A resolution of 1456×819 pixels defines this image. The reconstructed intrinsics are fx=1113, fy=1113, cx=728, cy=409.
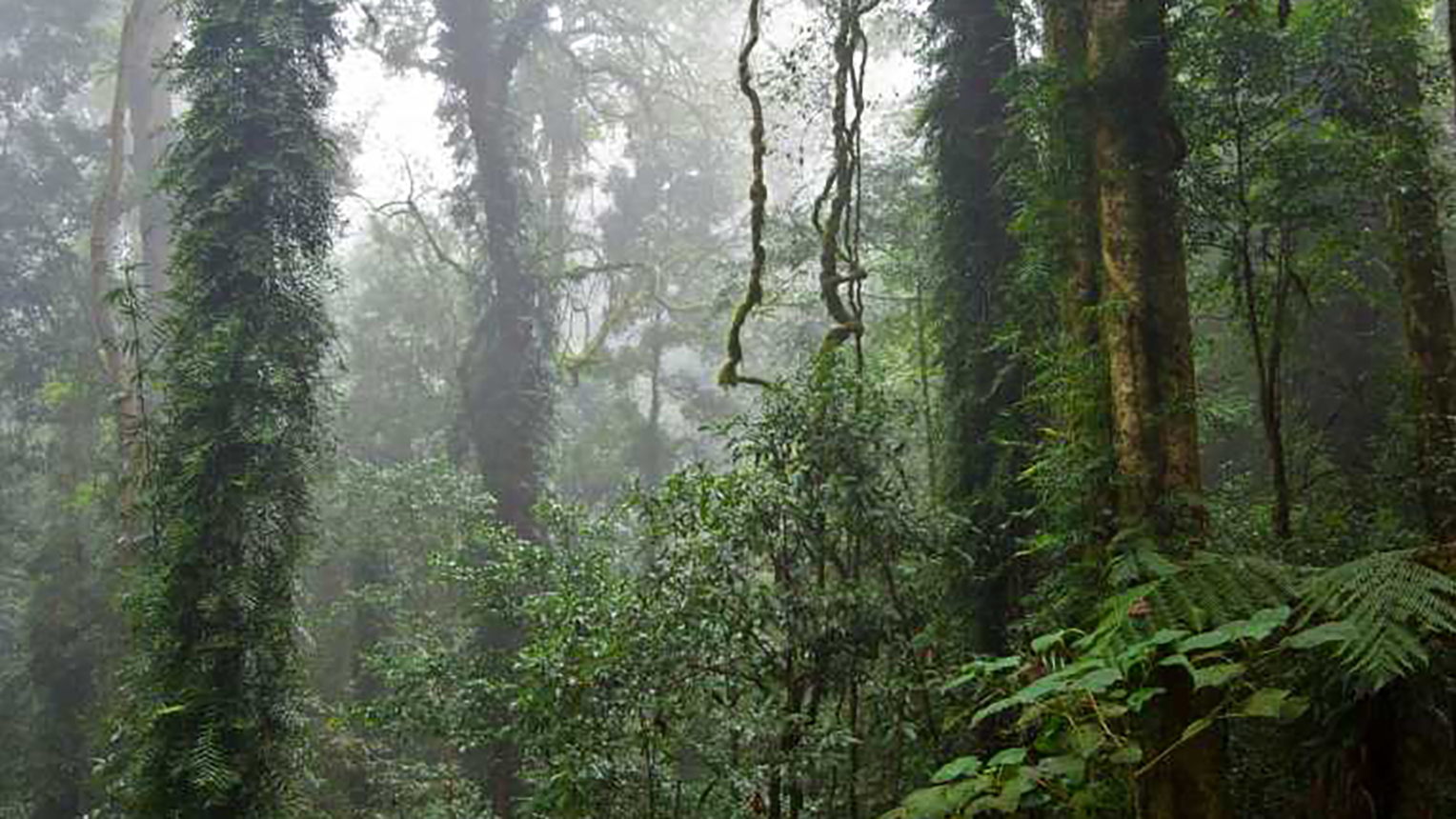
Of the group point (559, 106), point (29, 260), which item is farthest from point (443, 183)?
point (29, 260)

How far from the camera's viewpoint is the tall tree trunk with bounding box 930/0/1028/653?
769cm

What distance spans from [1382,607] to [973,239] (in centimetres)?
591

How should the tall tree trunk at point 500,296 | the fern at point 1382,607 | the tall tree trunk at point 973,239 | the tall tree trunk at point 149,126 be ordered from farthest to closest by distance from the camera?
the tall tree trunk at point 149,126 < the tall tree trunk at point 500,296 < the tall tree trunk at point 973,239 < the fern at point 1382,607

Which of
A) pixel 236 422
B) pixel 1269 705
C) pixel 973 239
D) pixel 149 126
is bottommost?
pixel 1269 705

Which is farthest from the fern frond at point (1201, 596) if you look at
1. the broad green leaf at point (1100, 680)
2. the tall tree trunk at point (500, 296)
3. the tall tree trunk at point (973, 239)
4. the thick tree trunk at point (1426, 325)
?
the tall tree trunk at point (500, 296)

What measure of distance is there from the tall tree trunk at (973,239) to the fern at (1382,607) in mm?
4866

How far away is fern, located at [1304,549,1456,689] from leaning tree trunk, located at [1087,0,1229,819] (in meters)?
1.49

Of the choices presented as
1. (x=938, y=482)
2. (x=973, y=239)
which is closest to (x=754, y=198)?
(x=973, y=239)

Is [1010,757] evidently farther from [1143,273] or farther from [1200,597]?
[1143,273]

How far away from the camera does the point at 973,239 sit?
800cm

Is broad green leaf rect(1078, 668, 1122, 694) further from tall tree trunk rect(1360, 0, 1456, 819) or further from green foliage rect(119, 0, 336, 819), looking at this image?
green foliage rect(119, 0, 336, 819)

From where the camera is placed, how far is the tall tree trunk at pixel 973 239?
25.2 ft

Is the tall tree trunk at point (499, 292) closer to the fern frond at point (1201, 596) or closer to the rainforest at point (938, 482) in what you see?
the rainforest at point (938, 482)

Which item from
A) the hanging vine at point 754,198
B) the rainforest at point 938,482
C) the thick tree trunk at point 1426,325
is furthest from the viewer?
the hanging vine at point 754,198
